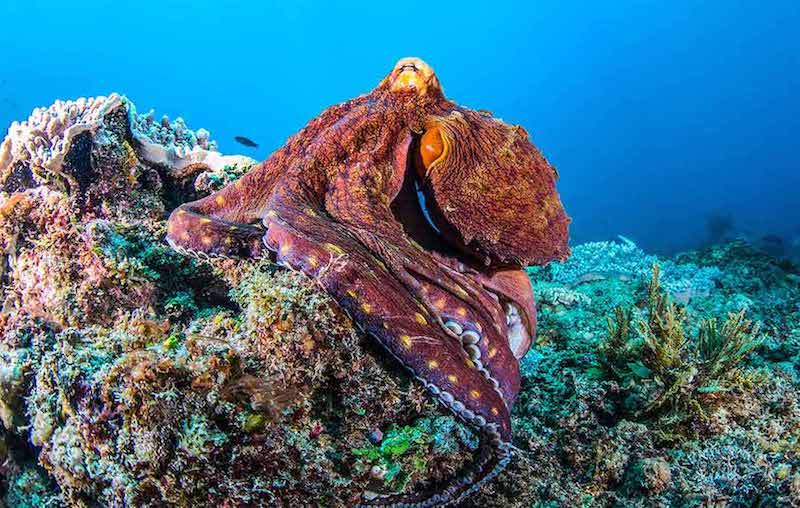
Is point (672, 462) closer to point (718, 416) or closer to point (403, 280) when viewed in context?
point (718, 416)

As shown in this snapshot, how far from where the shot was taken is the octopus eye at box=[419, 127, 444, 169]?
11.2 ft

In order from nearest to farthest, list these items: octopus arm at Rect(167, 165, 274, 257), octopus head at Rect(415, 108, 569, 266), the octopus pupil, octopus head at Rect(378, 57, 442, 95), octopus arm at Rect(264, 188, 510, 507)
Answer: octopus arm at Rect(264, 188, 510, 507) → octopus arm at Rect(167, 165, 274, 257) → octopus head at Rect(415, 108, 569, 266) → octopus head at Rect(378, 57, 442, 95) → the octopus pupil

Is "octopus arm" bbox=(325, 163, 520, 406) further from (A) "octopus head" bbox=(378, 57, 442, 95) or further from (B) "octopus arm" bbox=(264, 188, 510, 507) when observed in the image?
(A) "octopus head" bbox=(378, 57, 442, 95)

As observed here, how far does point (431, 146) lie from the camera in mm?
3434

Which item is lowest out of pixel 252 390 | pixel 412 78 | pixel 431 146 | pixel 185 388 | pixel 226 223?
pixel 185 388

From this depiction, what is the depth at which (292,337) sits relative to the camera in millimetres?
2344

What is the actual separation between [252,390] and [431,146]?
2.12m

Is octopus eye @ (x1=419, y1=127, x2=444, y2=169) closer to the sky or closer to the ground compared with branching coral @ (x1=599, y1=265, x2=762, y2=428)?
closer to the sky

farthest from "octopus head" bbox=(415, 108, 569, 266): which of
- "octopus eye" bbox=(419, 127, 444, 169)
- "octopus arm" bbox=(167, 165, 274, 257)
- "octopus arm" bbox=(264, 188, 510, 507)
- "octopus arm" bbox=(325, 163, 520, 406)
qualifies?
"octopus arm" bbox=(167, 165, 274, 257)

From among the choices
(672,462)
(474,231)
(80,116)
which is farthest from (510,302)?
(80,116)

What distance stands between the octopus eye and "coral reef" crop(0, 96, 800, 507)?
4.70 ft

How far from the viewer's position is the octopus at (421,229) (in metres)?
2.46

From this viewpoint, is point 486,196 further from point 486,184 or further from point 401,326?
point 401,326

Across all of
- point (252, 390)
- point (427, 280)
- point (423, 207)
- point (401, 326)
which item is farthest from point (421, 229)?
point (252, 390)
